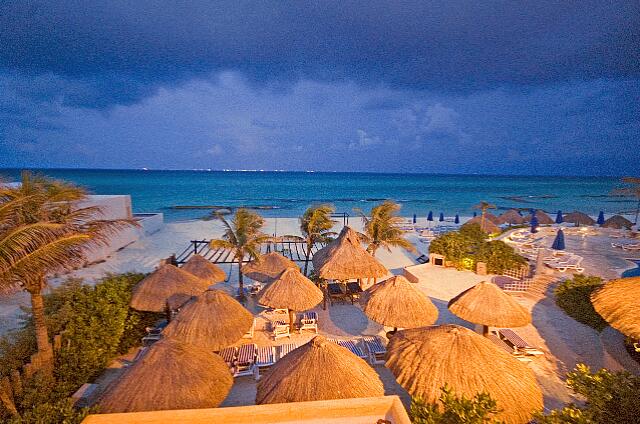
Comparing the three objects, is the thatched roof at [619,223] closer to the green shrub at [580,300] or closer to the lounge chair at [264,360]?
the green shrub at [580,300]

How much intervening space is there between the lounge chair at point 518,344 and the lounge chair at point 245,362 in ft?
21.4

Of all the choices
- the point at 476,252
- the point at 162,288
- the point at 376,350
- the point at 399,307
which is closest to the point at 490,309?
the point at 399,307

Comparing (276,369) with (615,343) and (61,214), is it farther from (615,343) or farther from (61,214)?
(615,343)

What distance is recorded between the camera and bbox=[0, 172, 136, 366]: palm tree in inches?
184

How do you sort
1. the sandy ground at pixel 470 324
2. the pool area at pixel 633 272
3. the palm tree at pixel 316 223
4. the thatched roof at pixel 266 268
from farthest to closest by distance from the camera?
1. the palm tree at pixel 316 223
2. the thatched roof at pixel 266 268
3. the pool area at pixel 633 272
4. the sandy ground at pixel 470 324

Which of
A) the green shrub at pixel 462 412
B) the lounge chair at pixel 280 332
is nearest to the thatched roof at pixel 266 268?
the lounge chair at pixel 280 332

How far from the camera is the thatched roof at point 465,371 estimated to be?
4.89 meters

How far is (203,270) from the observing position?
10.8m

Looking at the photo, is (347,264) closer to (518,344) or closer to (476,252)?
(518,344)

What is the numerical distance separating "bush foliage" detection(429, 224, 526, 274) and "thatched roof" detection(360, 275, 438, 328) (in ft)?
21.1

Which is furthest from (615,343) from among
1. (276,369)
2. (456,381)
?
(276,369)

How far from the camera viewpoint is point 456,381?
16.6 ft

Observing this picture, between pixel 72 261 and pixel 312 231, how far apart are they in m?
8.32

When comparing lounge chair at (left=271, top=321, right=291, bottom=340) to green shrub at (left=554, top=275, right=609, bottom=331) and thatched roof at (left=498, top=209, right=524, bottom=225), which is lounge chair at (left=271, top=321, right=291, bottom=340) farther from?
thatched roof at (left=498, top=209, right=524, bottom=225)
